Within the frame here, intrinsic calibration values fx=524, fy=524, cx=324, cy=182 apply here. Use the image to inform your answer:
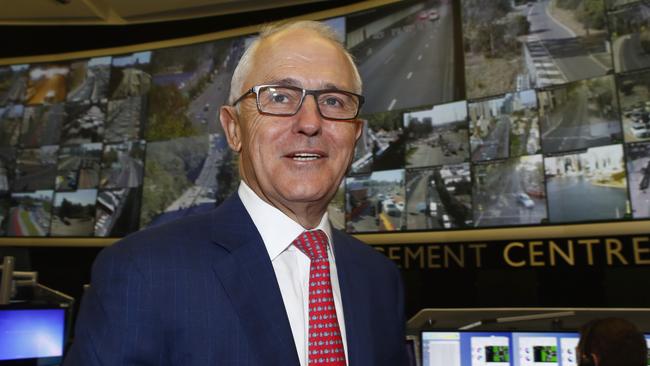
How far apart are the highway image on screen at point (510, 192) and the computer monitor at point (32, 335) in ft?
9.88

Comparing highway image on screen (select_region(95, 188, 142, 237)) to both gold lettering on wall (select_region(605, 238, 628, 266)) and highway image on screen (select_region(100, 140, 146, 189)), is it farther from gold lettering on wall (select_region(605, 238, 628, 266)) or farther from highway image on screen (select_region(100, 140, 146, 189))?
gold lettering on wall (select_region(605, 238, 628, 266))

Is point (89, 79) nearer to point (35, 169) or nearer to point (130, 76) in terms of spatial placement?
point (130, 76)

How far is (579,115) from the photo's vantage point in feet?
11.5

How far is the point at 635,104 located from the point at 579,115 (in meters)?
0.33

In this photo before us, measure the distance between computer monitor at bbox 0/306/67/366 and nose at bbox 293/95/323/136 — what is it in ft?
10.4

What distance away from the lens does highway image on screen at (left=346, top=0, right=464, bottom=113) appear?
13.6ft

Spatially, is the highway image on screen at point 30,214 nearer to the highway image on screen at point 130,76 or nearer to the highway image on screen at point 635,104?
the highway image on screen at point 130,76

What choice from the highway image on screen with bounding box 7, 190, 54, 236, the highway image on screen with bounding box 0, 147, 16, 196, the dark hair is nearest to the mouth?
the dark hair

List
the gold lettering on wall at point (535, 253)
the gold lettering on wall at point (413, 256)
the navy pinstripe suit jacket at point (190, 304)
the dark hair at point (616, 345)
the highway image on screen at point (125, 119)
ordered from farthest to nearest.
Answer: the highway image on screen at point (125, 119) < the gold lettering on wall at point (413, 256) < the gold lettering on wall at point (535, 253) < the dark hair at point (616, 345) < the navy pinstripe suit jacket at point (190, 304)

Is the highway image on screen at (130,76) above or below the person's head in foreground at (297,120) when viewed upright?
above

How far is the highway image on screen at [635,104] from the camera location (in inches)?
130

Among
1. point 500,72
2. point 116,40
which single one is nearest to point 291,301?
point 500,72

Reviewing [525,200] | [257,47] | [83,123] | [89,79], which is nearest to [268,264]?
[257,47]

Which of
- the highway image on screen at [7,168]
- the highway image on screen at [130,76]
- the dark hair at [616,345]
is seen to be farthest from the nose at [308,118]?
the highway image on screen at [7,168]
